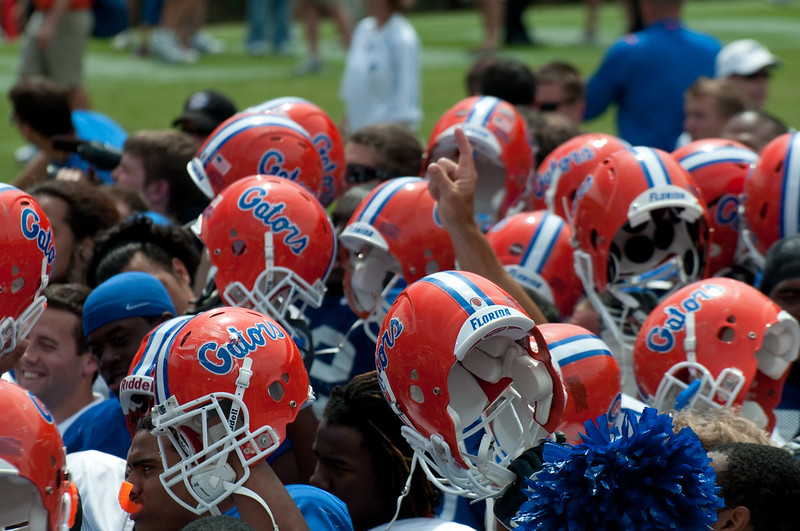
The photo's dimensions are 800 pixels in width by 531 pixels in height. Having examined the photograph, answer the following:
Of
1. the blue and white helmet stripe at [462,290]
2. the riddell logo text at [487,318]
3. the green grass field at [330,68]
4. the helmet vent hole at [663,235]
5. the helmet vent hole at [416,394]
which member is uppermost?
the blue and white helmet stripe at [462,290]

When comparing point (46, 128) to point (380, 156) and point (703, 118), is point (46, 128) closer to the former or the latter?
point (380, 156)

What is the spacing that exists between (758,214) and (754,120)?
77.5 inches

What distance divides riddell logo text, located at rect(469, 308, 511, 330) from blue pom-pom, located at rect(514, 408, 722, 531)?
50 cm

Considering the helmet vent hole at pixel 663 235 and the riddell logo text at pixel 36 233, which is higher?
the riddell logo text at pixel 36 233

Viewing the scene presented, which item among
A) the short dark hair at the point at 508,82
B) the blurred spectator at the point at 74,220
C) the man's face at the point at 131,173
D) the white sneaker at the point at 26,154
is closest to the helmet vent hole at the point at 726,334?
the blurred spectator at the point at 74,220

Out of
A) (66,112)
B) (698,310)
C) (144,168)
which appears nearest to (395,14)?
(66,112)

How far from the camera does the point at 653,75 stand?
809 centimetres

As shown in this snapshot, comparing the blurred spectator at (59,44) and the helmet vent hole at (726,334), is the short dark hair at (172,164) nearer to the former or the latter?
the helmet vent hole at (726,334)

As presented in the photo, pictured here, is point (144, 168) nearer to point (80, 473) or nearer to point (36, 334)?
point (36, 334)

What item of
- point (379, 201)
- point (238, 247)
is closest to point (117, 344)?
point (238, 247)

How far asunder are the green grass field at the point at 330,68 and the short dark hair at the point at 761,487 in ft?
32.1

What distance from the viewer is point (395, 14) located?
921 centimetres

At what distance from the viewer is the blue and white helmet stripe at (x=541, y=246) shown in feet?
15.9

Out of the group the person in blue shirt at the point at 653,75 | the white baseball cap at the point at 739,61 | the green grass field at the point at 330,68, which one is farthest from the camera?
the green grass field at the point at 330,68
